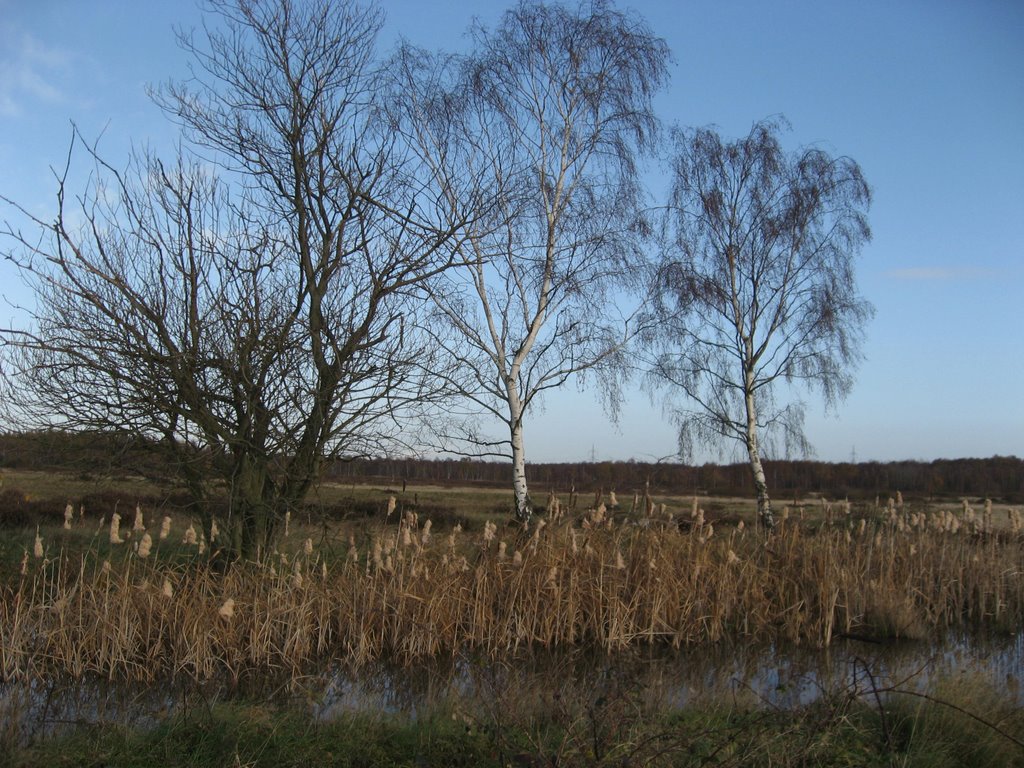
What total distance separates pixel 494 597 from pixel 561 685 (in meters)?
2.34

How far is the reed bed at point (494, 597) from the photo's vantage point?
6672 millimetres

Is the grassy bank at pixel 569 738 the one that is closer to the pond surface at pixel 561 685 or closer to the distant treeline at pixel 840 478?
the pond surface at pixel 561 685

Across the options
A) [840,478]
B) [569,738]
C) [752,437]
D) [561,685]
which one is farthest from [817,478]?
[569,738]

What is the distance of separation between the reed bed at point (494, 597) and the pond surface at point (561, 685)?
28 cm

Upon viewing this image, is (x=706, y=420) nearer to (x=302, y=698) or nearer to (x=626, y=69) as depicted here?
(x=626, y=69)

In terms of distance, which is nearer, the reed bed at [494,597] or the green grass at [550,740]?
the green grass at [550,740]

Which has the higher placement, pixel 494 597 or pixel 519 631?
pixel 494 597

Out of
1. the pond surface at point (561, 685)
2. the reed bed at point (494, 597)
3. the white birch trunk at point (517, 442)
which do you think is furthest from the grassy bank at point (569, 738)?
the white birch trunk at point (517, 442)

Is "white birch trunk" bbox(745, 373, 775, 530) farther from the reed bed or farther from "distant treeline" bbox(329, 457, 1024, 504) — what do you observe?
"distant treeline" bbox(329, 457, 1024, 504)

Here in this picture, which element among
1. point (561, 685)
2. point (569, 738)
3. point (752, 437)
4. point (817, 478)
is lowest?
point (561, 685)

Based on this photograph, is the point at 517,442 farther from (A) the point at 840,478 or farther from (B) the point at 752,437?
(A) the point at 840,478

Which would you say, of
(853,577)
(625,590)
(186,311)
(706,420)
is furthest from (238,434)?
(706,420)

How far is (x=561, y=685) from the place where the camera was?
5996 millimetres

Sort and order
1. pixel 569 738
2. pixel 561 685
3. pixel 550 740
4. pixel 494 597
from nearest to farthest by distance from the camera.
A: 1. pixel 569 738
2. pixel 550 740
3. pixel 561 685
4. pixel 494 597
